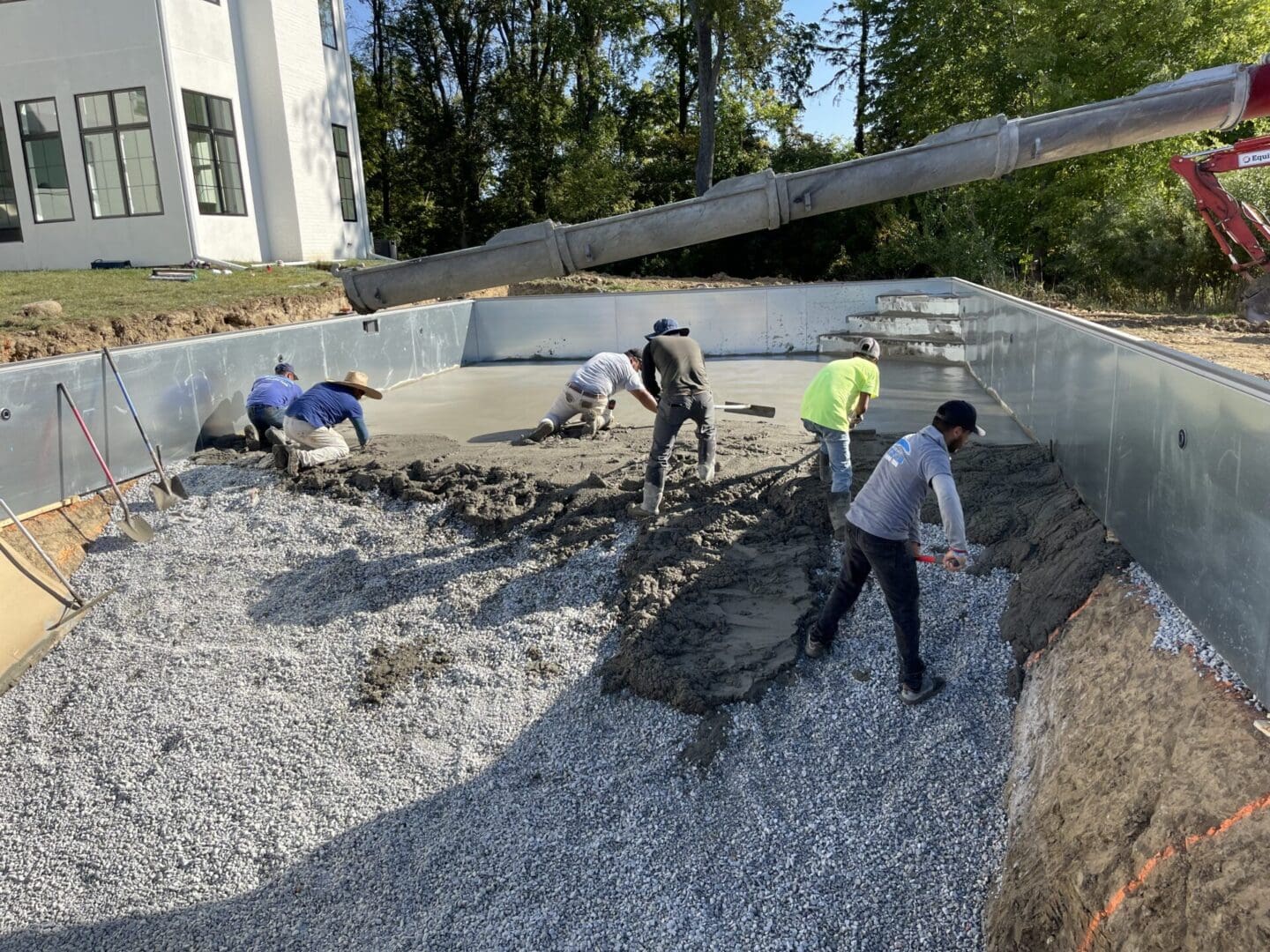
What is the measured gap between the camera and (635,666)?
5742 mm

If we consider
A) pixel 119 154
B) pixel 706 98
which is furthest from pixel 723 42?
pixel 119 154

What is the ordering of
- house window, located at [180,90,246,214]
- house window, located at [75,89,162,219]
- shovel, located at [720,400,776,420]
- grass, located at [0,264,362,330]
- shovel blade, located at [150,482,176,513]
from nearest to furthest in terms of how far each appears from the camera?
shovel blade, located at [150,482,176,513], shovel, located at [720,400,776,420], grass, located at [0,264,362,330], house window, located at [75,89,162,219], house window, located at [180,90,246,214]

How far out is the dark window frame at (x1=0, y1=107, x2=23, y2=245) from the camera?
58.9 feet

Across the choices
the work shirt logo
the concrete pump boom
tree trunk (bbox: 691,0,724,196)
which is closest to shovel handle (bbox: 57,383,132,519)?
the concrete pump boom

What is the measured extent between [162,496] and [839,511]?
6154 mm

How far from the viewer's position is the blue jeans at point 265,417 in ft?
32.8

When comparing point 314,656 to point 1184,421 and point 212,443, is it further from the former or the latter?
point 1184,421

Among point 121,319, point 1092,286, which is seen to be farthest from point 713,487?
point 1092,286

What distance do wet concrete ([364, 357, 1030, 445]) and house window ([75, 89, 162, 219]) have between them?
25.9 ft

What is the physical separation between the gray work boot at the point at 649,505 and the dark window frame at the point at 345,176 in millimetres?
17070

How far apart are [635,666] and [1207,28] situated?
65.2 ft

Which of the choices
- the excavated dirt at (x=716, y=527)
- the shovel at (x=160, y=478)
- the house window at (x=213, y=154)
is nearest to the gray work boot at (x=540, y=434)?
the excavated dirt at (x=716, y=527)

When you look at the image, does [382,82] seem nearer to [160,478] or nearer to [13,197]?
[13,197]

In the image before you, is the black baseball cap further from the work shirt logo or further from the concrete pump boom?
the concrete pump boom
